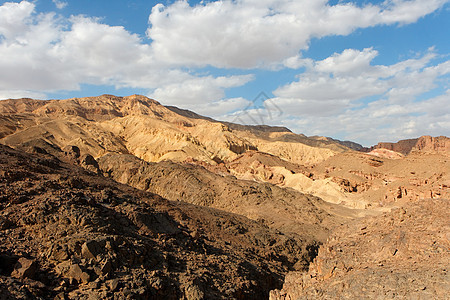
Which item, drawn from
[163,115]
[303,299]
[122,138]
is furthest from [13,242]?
[163,115]

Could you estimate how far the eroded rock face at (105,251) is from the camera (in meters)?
8.23

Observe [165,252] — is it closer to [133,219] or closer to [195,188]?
[133,219]

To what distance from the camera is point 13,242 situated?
29.8 ft

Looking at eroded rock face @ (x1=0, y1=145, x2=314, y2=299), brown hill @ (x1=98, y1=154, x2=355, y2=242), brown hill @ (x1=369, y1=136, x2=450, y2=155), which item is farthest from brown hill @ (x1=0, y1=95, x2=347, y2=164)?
eroded rock face @ (x1=0, y1=145, x2=314, y2=299)

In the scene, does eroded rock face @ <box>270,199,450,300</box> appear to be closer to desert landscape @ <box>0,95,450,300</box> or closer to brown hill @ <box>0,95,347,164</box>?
desert landscape @ <box>0,95,450,300</box>

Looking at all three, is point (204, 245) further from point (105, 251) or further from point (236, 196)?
point (236, 196)

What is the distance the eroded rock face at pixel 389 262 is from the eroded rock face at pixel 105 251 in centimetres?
232

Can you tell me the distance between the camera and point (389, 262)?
862cm

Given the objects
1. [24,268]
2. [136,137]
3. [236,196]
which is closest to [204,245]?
[24,268]

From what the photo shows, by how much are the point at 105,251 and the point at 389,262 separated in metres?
6.97

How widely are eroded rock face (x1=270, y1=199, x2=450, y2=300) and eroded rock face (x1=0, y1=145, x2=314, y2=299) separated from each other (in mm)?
2321

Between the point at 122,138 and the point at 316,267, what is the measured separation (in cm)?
5565

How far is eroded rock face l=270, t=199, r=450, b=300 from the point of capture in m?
7.19

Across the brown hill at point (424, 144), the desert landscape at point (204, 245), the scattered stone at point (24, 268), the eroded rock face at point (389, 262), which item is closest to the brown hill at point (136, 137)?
the brown hill at point (424, 144)
